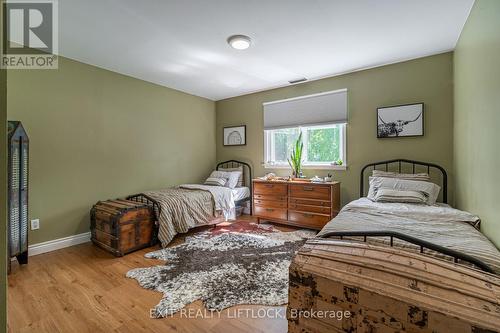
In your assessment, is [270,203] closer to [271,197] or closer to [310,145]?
[271,197]

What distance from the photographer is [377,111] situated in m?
3.31

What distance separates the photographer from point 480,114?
1.86m

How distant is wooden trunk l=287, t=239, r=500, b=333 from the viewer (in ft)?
2.49

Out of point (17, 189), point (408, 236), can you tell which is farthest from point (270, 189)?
point (17, 189)

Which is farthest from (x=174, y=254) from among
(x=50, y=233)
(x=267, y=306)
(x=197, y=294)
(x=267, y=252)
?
(x=50, y=233)

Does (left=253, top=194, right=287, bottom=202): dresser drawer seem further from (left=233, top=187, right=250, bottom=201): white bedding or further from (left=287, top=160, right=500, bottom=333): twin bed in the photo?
(left=287, top=160, right=500, bottom=333): twin bed

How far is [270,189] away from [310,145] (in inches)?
42.3

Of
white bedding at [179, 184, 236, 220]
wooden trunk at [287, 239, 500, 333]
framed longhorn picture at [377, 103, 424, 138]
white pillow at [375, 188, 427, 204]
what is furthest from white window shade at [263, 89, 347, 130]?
wooden trunk at [287, 239, 500, 333]

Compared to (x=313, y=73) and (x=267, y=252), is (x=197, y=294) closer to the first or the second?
(x=267, y=252)

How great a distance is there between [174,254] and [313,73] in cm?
324

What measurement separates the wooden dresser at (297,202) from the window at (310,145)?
57 cm

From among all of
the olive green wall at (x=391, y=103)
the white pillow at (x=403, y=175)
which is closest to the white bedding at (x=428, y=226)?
the white pillow at (x=403, y=175)

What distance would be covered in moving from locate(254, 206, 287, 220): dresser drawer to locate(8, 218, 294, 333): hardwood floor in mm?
1826

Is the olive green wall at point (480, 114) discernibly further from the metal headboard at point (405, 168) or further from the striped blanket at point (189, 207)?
the striped blanket at point (189, 207)
